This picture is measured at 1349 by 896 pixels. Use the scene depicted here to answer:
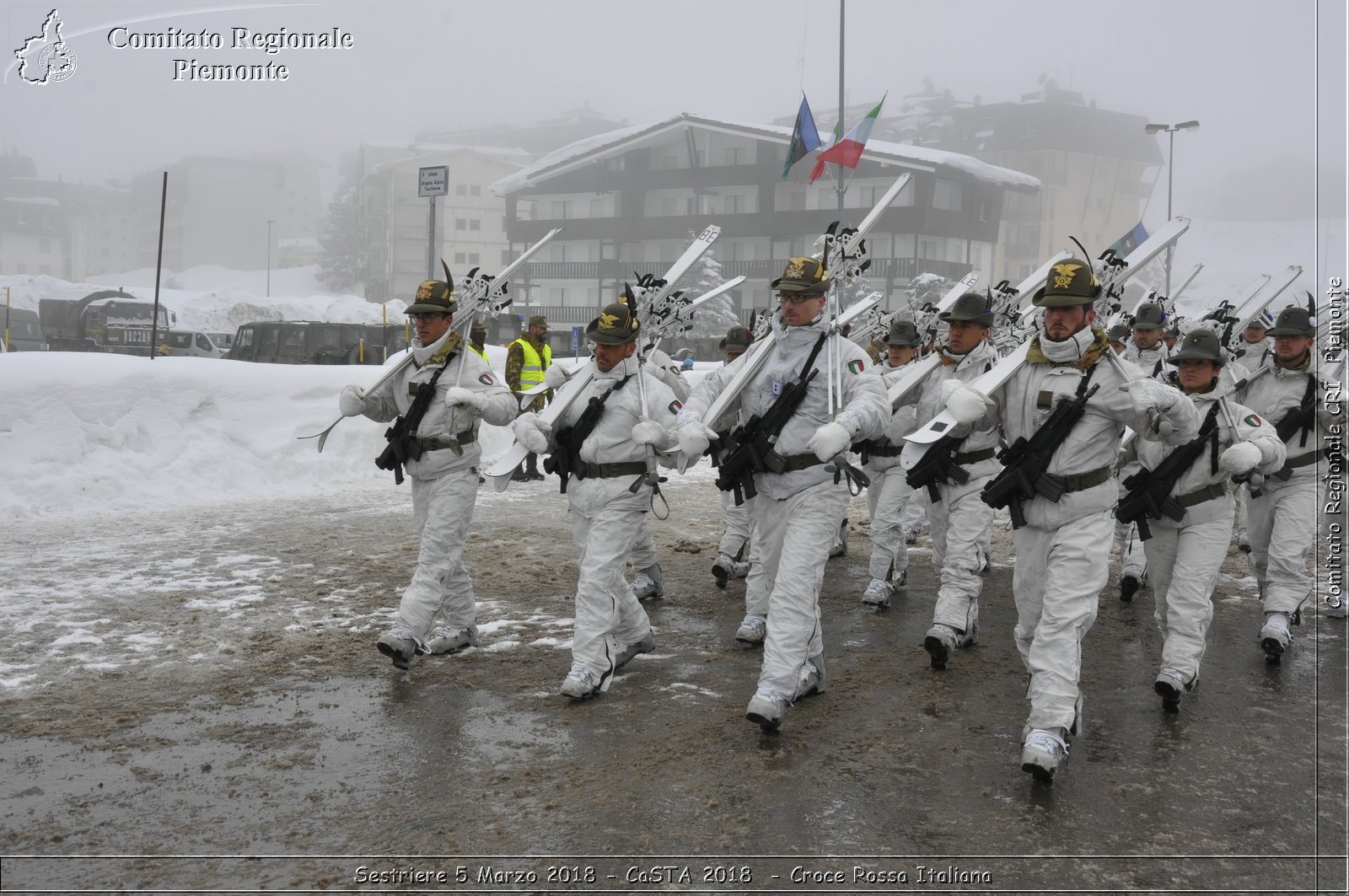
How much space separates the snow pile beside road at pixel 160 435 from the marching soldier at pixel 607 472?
7.18 meters

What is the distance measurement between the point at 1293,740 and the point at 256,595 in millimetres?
6808

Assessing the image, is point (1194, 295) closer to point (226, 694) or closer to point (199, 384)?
point (199, 384)

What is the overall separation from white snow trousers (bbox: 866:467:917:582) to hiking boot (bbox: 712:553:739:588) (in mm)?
1277

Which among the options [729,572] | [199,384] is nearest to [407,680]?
[729,572]

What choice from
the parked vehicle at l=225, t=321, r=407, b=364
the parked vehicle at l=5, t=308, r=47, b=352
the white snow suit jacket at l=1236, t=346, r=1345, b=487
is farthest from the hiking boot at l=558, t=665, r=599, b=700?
the parked vehicle at l=5, t=308, r=47, b=352

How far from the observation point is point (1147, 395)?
4.82 m

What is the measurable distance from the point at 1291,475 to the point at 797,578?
166 inches

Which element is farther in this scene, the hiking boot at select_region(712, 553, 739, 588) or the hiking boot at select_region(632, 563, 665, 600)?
the hiking boot at select_region(712, 553, 739, 588)

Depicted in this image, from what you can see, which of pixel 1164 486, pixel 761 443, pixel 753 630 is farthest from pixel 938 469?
pixel 761 443

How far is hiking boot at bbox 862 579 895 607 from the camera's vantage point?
8.11m

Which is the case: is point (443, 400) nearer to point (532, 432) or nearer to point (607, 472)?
point (532, 432)

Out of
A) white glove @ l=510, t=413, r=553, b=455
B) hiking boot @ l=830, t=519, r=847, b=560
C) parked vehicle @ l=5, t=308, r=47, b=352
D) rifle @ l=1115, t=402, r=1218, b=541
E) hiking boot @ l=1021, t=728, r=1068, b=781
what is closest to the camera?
hiking boot @ l=1021, t=728, r=1068, b=781

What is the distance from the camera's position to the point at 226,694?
18.9 ft

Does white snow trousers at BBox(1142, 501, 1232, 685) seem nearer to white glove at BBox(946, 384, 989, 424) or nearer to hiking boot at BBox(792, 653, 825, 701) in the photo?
hiking boot at BBox(792, 653, 825, 701)
